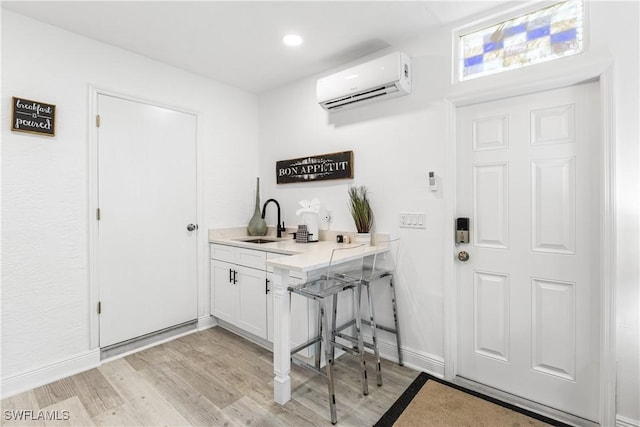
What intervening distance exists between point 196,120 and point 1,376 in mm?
2404

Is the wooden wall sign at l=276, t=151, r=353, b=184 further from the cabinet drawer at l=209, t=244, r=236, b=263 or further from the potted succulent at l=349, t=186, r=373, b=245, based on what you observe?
the cabinet drawer at l=209, t=244, r=236, b=263

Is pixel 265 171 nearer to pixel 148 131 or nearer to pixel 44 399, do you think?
pixel 148 131

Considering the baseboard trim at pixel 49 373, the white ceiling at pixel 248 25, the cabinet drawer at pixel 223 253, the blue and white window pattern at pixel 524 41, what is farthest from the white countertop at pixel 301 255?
the white ceiling at pixel 248 25

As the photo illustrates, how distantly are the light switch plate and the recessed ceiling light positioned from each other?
1.58 metres

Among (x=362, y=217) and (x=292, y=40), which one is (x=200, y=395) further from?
(x=292, y=40)

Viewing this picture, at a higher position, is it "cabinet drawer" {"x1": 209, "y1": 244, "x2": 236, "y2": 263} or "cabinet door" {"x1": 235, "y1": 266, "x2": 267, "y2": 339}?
"cabinet drawer" {"x1": 209, "y1": 244, "x2": 236, "y2": 263}

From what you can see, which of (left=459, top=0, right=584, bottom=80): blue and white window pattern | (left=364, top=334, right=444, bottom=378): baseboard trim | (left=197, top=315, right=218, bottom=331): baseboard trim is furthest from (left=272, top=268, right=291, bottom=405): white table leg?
(left=459, top=0, right=584, bottom=80): blue and white window pattern

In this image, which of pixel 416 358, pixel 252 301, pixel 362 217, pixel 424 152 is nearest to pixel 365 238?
pixel 362 217

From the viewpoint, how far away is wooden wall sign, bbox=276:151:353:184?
274 centimetres

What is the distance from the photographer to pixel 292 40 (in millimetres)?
2406

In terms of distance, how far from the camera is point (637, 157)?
1570 mm

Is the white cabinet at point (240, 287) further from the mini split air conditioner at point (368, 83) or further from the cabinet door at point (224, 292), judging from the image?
the mini split air conditioner at point (368, 83)

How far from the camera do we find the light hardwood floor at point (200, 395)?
1.80 meters

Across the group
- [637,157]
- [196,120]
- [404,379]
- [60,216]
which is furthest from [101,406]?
[637,157]
